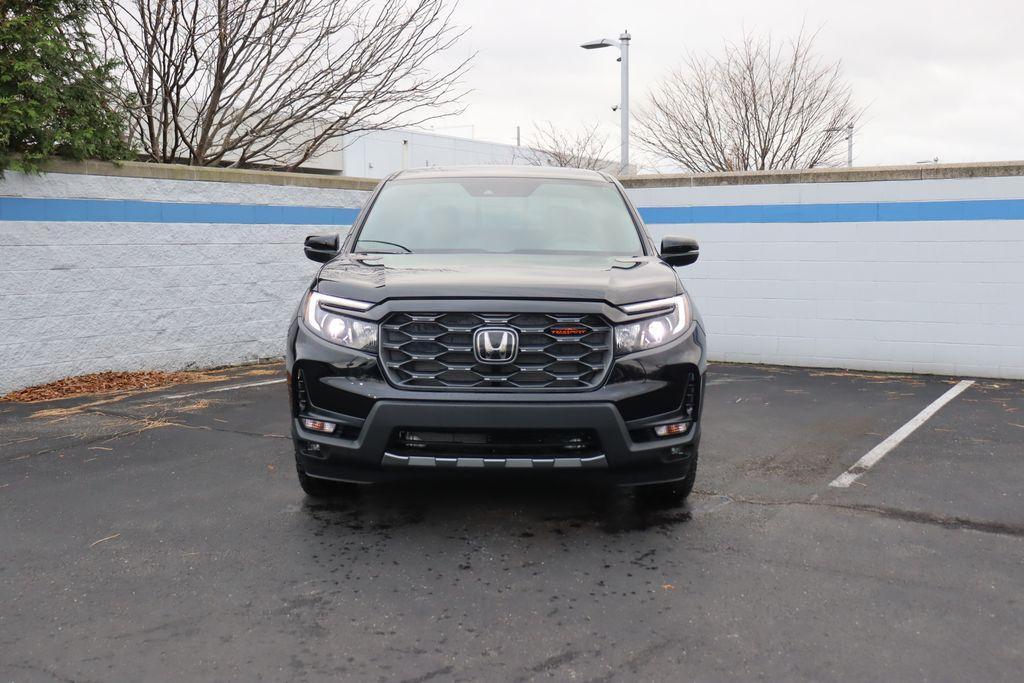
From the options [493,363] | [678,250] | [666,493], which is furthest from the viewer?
[678,250]

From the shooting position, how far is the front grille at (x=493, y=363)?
13.1ft

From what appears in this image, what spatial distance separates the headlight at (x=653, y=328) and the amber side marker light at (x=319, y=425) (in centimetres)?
129

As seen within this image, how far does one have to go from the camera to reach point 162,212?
914 centimetres

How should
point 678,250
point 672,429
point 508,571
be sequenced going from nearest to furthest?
point 508,571 → point 672,429 → point 678,250

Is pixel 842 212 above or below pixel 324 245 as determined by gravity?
above

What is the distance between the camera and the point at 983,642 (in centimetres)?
316

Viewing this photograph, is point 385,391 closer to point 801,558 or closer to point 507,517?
point 507,517

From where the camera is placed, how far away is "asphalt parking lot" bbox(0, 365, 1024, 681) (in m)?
3.04

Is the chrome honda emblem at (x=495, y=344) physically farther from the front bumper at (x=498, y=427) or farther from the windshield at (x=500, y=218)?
the windshield at (x=500, y=218)

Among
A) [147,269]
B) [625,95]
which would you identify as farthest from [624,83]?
[147,269]

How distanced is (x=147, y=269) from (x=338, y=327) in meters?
5.66

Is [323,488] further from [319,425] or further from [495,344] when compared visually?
[495,344]

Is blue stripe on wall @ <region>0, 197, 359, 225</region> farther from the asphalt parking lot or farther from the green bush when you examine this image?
the asphalt parking lot

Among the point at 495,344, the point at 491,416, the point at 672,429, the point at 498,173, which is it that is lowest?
the point at 672,429
